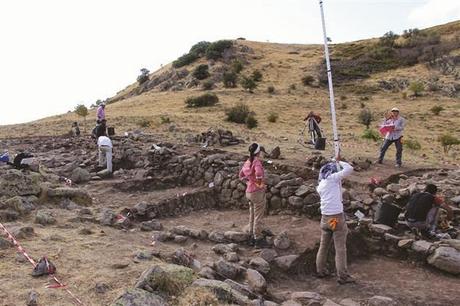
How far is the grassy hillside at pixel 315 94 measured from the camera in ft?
73.3

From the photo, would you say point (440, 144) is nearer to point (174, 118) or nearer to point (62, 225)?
point (174, 118)

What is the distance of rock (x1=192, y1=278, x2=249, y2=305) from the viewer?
5.41 meters

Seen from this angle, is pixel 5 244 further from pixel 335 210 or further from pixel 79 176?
pixel 79 176

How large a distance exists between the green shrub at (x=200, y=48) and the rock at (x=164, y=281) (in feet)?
170

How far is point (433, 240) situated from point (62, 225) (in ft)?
20.5

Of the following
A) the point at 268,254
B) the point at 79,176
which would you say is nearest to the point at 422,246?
the point at 268,254

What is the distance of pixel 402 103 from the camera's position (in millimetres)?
34938

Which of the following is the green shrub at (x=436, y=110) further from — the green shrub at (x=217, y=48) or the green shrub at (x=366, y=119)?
the green shrub at (x=217, y=48)

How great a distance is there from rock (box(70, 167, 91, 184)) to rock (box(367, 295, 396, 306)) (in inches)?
339

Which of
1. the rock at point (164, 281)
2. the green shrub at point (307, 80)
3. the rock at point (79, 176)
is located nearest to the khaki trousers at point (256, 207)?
the rock at point (164, 281)

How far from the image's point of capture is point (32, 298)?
5176 millimetres

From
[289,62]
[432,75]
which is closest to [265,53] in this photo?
[289,62]

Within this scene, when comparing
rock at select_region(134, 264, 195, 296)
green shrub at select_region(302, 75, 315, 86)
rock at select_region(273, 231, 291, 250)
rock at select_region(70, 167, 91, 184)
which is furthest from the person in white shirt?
green shrub at select_region(302, 75, 315, 86)

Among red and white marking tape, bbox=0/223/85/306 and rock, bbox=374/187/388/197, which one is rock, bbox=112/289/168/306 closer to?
red and white marking tape, bbox=0/223/85/306
